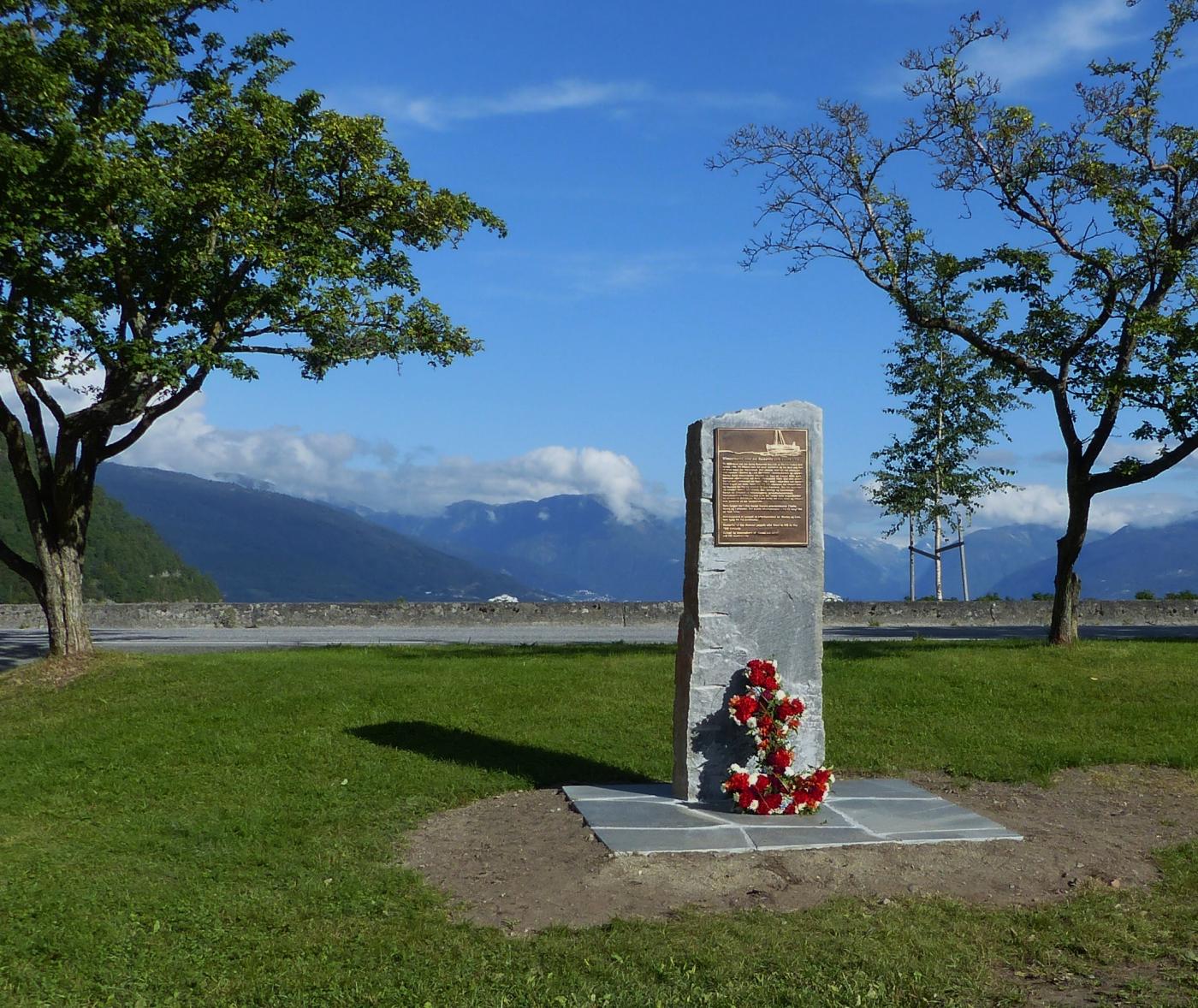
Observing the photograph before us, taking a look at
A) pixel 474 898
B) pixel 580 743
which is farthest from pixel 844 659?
pixel 474 898

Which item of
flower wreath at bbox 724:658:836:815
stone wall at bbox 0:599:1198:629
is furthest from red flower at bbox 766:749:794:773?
stone wall at bbox 0:599:1198:629

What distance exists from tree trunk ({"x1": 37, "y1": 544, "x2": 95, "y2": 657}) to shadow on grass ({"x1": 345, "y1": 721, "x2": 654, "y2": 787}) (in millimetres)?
6407

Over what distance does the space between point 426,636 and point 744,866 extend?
18.5 meters

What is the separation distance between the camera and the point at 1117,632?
86.1ft

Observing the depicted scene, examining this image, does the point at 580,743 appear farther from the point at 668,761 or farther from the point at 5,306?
the point at 5,306

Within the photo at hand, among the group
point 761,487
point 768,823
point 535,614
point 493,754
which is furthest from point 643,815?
point 535,614

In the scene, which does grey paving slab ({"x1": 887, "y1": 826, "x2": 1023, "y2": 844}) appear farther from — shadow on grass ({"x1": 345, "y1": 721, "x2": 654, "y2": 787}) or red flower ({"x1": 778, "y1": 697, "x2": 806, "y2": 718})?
shadow on grass ({"x1": 345, "y1": 721, "x2": 654, "y2": 787})

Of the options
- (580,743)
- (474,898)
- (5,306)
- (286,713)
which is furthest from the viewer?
(5,306)

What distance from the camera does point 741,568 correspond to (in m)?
9.55

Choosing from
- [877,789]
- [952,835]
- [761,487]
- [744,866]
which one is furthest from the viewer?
[877,789]

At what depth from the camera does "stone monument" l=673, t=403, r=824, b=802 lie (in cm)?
949

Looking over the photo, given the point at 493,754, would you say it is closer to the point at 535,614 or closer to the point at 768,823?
the point at 768,823

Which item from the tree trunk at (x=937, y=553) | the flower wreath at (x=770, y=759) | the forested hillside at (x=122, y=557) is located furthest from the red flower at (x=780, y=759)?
the forested hillside at (x=122, y=557)

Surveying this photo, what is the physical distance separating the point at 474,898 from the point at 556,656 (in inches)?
428
